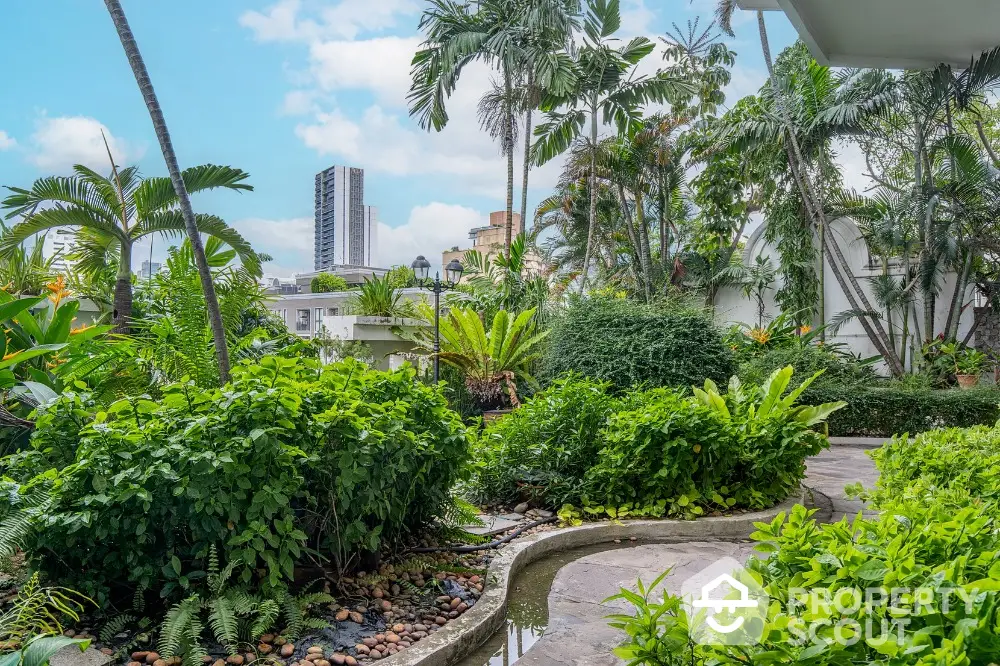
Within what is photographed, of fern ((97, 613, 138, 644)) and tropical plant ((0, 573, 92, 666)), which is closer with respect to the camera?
tropical plant ((0, 573, 92, 666))

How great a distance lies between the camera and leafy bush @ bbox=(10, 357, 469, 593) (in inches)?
104

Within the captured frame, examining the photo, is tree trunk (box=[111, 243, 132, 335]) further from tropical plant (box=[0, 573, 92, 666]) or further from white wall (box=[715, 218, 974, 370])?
white wall (box=[715, 218, 974, 370])

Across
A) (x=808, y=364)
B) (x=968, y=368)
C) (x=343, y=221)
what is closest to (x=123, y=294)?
(x=808, y=364)

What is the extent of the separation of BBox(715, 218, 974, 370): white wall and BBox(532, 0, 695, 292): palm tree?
477 cm

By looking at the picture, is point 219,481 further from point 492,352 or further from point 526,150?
point 526,150

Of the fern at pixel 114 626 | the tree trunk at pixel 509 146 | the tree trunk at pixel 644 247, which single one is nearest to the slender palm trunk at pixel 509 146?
the tree trunk at pixel 509 146

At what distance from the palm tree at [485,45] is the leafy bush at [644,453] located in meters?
10.0

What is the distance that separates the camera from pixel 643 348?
26.9ft

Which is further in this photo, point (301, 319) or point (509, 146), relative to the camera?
point (301, 319)

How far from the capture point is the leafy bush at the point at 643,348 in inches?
320

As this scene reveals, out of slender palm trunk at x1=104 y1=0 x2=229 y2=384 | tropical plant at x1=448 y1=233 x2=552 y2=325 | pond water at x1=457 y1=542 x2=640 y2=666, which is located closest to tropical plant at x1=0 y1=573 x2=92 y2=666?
pond water at x1=457 y1=542 x2=640 y2=666

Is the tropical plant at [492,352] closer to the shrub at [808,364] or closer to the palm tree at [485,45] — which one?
the shrub at [808,364]

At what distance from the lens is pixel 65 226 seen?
873 centimetres

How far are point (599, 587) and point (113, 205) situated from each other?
25.6 feet
